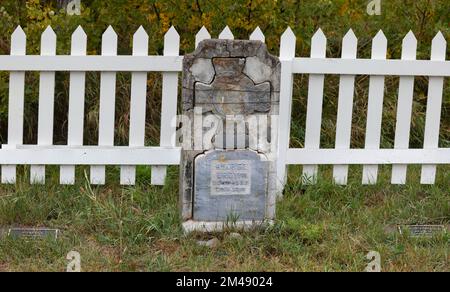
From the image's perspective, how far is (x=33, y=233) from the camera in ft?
14.5

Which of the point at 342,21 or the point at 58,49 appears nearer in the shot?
the point at 58,49

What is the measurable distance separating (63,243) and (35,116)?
201 cm

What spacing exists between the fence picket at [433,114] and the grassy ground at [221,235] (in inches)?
4.7

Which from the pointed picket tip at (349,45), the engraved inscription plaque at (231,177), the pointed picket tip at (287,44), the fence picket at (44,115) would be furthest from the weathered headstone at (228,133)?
the fence picket at (44,115)

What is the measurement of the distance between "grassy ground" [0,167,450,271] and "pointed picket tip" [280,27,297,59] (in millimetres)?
869

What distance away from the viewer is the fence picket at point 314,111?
521 cm

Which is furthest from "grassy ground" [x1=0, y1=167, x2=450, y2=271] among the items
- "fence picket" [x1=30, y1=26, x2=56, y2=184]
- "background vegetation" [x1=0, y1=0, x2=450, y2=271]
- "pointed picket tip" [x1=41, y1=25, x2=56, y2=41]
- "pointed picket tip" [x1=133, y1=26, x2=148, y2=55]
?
"pointed picket tip" [x1=41, y1=25, x2=56, y2=41]

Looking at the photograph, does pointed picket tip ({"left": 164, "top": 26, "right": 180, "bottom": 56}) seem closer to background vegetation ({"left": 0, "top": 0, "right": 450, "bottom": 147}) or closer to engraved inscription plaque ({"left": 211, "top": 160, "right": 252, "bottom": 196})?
background vegetation ({"left": 0, "top": 0, "right": 450, "bottom": 147})

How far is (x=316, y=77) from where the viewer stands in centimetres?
525

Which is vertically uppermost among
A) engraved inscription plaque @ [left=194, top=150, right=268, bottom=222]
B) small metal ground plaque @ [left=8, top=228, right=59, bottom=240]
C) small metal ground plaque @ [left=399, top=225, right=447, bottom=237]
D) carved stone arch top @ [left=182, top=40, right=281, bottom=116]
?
carved stone arch top @ [left=182, top=40, right=281, bottom=116]

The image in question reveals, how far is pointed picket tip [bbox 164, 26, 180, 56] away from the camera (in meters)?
5.12

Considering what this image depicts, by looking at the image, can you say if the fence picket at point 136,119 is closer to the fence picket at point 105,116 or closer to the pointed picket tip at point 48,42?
the fence picket at point 105,116

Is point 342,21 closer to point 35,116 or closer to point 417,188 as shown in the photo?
point 417,188
